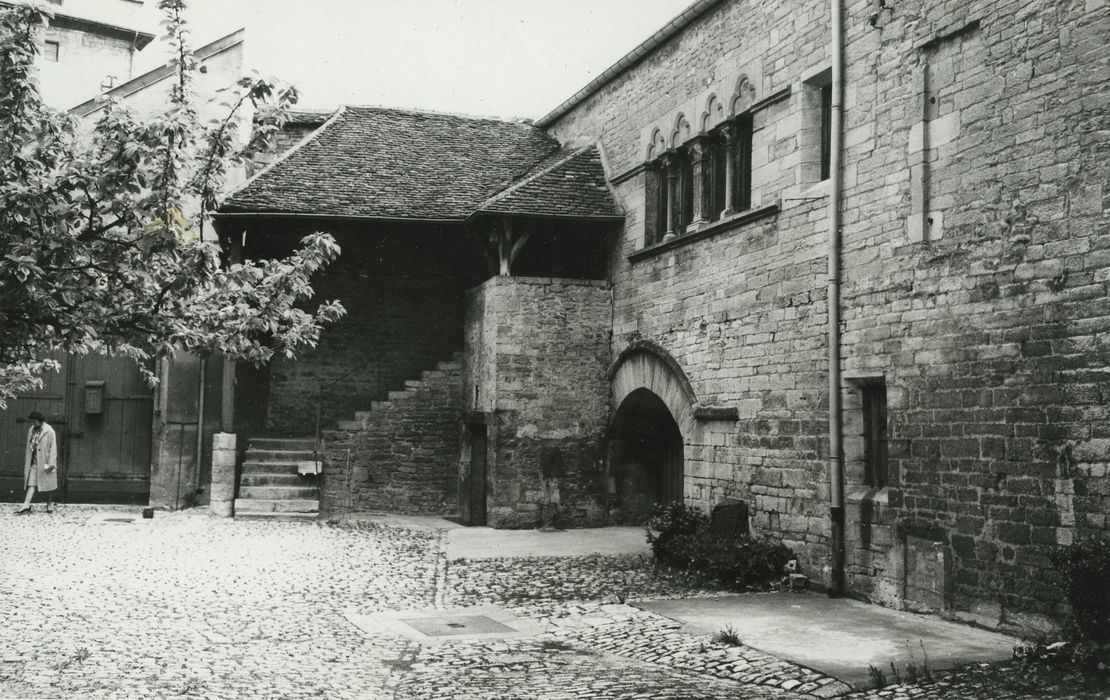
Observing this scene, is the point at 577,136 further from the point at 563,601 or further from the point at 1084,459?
the point at 1084,459

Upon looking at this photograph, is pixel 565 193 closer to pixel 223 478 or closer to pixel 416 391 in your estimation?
pixel 416 391

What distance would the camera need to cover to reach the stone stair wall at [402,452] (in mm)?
16219

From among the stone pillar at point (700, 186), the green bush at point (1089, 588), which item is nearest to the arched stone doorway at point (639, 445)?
the stone pillar at point (700, 186)

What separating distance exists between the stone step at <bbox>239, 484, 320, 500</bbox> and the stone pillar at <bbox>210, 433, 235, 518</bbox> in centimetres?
19

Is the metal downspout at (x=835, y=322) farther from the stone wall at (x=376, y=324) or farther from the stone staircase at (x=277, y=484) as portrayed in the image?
the stone wall at (x=376, y=324)

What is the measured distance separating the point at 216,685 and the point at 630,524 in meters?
9.29

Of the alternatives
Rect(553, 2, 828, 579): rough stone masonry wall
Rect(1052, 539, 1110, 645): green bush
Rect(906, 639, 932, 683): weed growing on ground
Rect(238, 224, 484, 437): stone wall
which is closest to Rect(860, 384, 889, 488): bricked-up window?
Rect(553, 2, 828, 579): rough stone masonry wall

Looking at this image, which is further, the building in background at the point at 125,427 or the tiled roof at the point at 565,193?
the building in background at the point at 125,427

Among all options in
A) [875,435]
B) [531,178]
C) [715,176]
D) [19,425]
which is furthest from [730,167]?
[19,425]

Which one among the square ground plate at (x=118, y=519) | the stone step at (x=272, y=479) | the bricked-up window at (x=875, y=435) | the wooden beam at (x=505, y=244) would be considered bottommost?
the square ground plate at (x=118, y=519)

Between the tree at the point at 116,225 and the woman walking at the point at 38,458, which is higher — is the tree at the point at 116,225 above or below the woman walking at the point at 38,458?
above

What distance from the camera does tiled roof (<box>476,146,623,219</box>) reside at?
14328mm

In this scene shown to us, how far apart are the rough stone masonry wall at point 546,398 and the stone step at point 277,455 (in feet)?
10.4

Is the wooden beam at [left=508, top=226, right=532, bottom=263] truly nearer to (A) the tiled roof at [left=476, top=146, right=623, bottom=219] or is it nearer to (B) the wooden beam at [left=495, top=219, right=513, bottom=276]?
(B) the wooden beam at [left=495, top=219, right=513, bottom=276]
